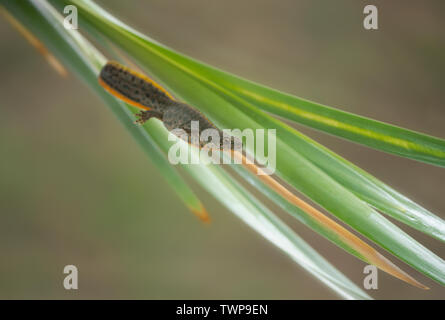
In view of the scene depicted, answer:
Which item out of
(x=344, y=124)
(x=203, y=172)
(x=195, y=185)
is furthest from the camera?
(x=195, y=185)

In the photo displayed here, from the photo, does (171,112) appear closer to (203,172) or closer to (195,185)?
(203,172)

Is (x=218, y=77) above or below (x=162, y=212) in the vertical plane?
below

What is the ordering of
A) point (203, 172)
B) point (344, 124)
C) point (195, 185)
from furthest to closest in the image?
point (195, 185)
point (203, 172)
point (344, 124)

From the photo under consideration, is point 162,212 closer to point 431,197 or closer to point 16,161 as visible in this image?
point 16,161

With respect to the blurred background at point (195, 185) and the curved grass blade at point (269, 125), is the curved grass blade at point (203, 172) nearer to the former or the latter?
the curved grass blade at point (269, 125)

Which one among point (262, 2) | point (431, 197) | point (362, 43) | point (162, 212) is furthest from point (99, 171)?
point (431, 197)

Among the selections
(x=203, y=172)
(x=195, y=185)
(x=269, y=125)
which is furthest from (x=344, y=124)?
(x=195, y=185)
